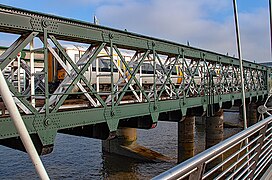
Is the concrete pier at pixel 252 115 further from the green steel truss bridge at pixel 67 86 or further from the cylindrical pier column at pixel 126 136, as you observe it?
the green steel truss bridge at pixel 67 86

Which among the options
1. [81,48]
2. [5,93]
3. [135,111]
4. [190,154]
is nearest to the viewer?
[5,93]

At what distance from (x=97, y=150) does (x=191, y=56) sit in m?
14.3

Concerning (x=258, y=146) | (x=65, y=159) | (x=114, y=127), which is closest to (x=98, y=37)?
(x=114, y=127)

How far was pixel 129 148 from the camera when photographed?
894 inches

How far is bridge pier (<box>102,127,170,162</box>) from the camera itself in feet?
72.1

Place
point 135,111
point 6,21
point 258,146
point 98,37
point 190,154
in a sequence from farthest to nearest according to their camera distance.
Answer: point 190,154
point 135,111
point 98,37
point 6,21
point 258,146

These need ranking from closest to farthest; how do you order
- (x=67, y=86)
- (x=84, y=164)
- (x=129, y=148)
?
1. (x=67, y=86)
2. (x=84, y=164)
3. (x=129, y=148)

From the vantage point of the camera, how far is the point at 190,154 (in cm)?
2034

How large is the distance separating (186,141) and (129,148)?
4507 mm

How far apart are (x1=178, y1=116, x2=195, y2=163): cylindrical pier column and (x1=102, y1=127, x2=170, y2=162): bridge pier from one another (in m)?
1.85

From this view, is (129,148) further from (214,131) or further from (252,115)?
(252,115)

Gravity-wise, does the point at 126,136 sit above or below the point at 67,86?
below

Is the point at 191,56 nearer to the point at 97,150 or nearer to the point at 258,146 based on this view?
the point at 258,146

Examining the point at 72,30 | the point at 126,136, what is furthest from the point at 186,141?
the point at 72,30
